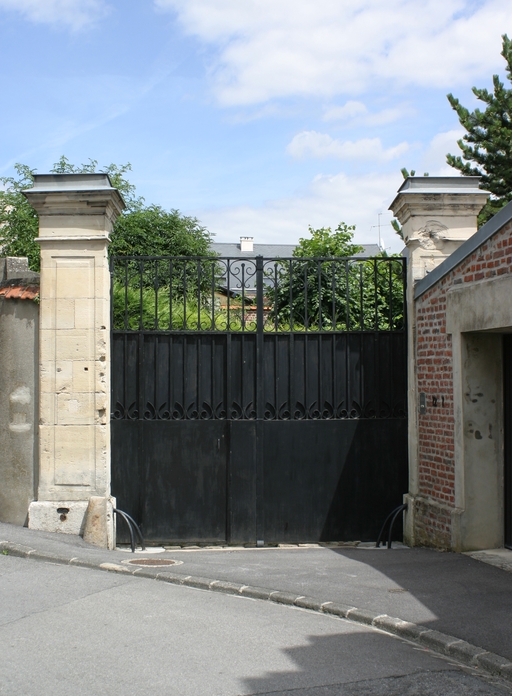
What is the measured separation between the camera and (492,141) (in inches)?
605

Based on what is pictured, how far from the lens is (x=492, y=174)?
51.8ft

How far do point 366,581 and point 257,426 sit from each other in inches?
94.7

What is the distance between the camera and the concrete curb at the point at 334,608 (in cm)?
470

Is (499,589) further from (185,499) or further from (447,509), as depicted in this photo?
(185,499)

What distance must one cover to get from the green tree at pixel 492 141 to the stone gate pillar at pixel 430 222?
22.9ft

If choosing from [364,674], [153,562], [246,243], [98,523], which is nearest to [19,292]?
[98,523]

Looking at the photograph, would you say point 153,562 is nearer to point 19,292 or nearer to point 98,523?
point 98,523

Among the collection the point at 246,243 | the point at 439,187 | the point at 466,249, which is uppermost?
the point at 246,243

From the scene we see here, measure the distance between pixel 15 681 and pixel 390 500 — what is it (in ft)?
17.6

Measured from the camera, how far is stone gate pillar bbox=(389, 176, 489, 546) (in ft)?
27.7

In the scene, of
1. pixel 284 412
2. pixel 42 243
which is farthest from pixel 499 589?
pixel 42 243

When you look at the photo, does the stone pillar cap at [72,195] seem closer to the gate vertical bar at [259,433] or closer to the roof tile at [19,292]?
the roof tile at [19,292]

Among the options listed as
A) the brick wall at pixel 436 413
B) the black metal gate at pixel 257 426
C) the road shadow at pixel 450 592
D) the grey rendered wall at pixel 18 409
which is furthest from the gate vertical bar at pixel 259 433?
the grey rendered wall at pixel 18 409

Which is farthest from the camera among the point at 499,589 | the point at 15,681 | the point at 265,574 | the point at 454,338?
the point at 454,338
